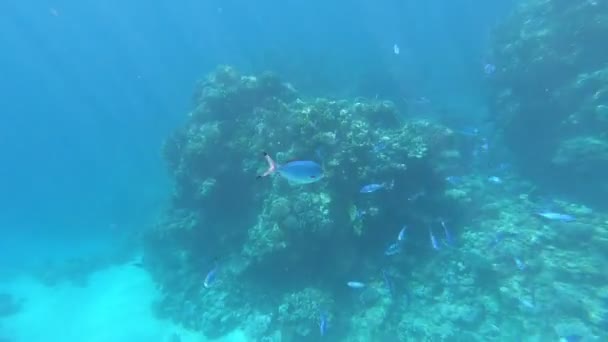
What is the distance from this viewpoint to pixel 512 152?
1667 centimetres

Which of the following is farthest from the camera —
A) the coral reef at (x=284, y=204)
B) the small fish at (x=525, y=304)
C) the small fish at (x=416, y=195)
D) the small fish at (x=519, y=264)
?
the small fish at (x=416, y=195)

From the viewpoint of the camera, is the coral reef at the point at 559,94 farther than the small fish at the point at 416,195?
Yes

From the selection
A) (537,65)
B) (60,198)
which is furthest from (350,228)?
(60,198)

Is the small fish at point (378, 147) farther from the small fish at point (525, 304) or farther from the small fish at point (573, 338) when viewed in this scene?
the small fish at point (573, 338)

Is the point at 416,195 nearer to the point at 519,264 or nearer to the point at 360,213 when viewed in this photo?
the point at 360,213

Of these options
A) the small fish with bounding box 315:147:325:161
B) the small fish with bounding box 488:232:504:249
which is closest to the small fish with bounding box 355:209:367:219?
the small fish with bounding box 315:147:325:161

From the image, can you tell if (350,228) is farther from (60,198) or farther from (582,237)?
(60,198)

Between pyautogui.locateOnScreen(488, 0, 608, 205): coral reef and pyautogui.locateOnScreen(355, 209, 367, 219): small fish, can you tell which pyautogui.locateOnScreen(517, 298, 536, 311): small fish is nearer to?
pyautogui.locateOnScreen(355, 209, 367, 219): small fish

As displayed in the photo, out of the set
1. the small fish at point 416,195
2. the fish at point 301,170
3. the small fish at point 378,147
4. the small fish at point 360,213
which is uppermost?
the small fish at point 378,147

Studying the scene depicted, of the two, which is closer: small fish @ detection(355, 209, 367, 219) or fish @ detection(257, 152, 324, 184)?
fish @ detection(257, 152, 324, 184)

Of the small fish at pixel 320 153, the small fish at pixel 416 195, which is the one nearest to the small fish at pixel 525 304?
the small fish at pixel 416 195

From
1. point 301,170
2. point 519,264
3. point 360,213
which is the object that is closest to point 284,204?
point 360,213

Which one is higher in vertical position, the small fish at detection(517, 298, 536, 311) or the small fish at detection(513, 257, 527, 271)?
the small fish at detection(513, 257, 527, 271)

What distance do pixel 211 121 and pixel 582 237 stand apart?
12.9 meters
